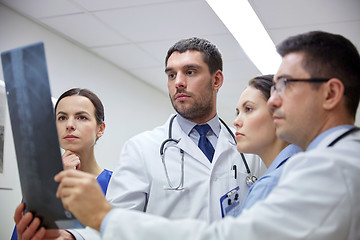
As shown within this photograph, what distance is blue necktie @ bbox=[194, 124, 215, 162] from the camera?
1785 mm

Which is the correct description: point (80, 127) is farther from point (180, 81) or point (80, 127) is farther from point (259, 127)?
point (259, 127)

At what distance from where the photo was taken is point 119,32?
3.69m

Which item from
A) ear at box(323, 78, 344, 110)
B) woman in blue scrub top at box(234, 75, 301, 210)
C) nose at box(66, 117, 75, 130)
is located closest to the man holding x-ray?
woman in blue scrub top at box(234, 75, 301, 210)

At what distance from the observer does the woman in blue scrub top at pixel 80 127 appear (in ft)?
6.24

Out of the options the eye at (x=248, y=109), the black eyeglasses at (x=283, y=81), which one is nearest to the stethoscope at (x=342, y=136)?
the black eyeglasses at (x=283, y=81)

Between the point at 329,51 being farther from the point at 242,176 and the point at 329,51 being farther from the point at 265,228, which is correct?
the point at 242,176

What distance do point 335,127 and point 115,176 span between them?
872 millimetres

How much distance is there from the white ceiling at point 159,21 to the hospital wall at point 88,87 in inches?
4.4

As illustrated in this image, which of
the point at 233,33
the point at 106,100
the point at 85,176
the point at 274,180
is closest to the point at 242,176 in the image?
the point at 274,180

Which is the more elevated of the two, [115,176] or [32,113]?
[32,113]

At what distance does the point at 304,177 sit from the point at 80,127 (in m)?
1.28

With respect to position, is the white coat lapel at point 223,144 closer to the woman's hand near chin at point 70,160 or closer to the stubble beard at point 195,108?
the stubble beard at point 195,108

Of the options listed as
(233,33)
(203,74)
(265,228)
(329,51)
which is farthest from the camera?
(233,33)

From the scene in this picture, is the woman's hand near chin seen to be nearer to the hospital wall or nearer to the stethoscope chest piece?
the hospital wall
